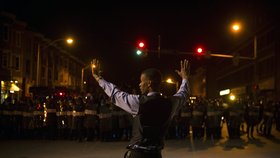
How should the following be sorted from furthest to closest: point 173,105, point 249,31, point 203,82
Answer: point 203,82 → point 249,31 → point 173,105

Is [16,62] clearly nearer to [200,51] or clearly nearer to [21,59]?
[21,59]

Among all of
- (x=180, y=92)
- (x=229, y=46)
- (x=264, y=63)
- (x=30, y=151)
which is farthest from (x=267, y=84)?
(x=180, y=92)

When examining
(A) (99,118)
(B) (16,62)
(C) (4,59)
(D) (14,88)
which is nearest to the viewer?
(A) (99,118)

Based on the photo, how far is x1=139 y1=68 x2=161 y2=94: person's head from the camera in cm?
483

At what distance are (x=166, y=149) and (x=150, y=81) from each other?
1194 cm

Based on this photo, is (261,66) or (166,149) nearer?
(166,149)

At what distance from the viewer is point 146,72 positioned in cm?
488

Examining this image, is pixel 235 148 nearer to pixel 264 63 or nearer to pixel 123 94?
pixel 123 94

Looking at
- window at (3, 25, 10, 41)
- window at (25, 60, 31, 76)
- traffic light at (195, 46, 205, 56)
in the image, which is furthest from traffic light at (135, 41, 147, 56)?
window at (25, 60, 31, 76)

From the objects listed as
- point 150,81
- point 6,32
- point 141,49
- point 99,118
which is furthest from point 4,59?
point 150,81

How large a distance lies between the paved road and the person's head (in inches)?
384

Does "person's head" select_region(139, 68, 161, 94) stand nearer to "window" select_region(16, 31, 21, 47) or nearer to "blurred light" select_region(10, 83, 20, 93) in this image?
"blurred light" select_region(10, 83, 20, 93)

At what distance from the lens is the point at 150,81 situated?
4.84 meters

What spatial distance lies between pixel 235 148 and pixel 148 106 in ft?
42.4
